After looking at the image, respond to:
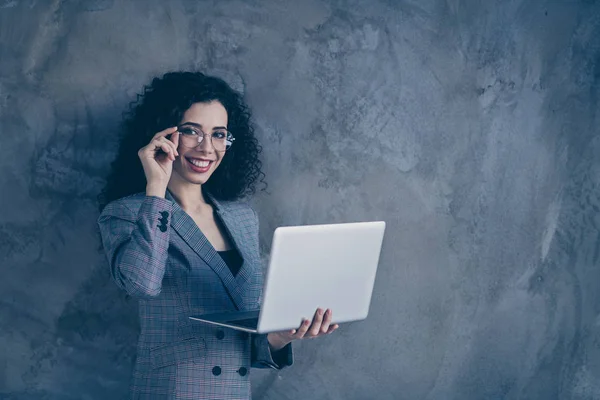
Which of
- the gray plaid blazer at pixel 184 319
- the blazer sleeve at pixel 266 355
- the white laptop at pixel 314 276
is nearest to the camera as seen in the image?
the white laptop at pixel 314 276

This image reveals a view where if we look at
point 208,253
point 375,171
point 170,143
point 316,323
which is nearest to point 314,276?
point 316,323

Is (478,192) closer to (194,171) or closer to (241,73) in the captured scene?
(241,73)

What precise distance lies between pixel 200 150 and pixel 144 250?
0.40m

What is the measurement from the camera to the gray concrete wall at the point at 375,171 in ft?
7.20

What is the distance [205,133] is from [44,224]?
24.6 inches

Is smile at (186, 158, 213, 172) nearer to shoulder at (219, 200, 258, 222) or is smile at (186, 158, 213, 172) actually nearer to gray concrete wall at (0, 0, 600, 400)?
A: shoulder at (219, 200, 258, 222)

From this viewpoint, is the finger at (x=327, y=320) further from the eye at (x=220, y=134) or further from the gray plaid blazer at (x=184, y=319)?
the eye at (x=220, y=134)

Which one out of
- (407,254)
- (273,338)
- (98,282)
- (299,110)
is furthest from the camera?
(407,254)

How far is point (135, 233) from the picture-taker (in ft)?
5.70

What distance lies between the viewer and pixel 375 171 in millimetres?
2586

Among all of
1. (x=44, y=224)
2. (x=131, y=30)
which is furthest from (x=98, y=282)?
(x=131, y=30)

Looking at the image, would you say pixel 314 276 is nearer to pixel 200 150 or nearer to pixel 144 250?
pixel 144 250

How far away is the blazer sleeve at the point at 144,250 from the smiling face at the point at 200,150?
0.24 meters

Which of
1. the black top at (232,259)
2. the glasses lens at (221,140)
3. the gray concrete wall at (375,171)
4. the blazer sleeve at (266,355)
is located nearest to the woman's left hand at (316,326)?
the blazer sleeve at (266,355)
